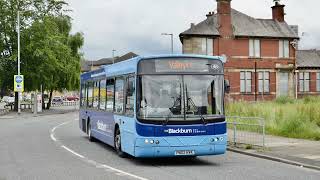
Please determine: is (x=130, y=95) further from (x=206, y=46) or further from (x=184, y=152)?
(x=206, y=46)

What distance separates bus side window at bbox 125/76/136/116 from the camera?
15.0m

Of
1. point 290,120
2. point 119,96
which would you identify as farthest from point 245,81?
point 119,96

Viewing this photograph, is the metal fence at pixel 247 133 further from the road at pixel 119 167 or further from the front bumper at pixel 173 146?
the front bumper at pixel 173 146

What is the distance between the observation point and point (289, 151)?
56.5 feet

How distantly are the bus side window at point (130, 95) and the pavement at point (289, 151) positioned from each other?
4.09 metres

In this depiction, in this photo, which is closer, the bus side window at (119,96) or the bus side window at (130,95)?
the bus side window at (130,95)

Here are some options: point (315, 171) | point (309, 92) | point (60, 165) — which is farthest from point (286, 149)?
point (309, 92)

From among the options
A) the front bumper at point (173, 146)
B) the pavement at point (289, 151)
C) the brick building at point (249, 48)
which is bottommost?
the pavement at point (289, 151)

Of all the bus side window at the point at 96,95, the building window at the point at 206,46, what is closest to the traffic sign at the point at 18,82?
the building window at the point at 206,46

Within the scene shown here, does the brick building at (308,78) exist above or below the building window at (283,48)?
below

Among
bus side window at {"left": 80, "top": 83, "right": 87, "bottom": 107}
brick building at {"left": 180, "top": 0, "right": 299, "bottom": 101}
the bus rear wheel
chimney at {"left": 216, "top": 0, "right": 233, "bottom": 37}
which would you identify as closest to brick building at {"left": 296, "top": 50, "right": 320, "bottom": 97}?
brick building at {"left": 180, "top": 0, "right": 299, "bottom": 101}

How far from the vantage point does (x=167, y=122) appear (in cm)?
1422

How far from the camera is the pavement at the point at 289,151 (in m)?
15.0

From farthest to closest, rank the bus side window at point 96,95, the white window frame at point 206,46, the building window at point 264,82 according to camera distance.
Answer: the building window at point 264,82 < the white window frame at point 206,46 < the bus side window at point 96,95
